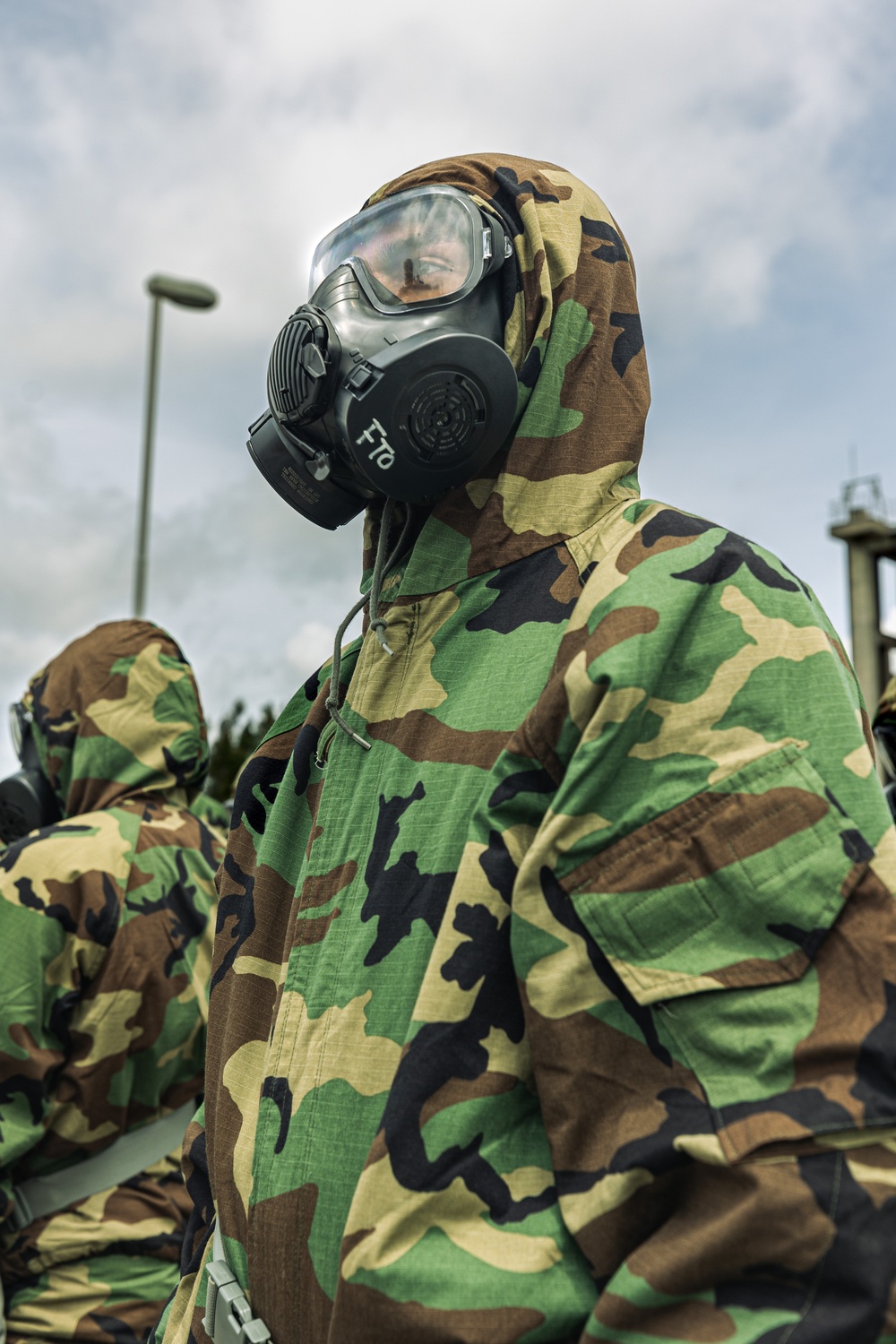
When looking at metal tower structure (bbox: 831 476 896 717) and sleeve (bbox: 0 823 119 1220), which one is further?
metal tower structure (bbox: 831 476 896 717)

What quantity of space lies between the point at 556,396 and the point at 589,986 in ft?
3.31

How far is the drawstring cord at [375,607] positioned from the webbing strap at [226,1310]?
2.73ft

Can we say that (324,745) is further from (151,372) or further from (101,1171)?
(151,372)

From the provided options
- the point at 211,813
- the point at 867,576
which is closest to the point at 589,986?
the point at 211,813

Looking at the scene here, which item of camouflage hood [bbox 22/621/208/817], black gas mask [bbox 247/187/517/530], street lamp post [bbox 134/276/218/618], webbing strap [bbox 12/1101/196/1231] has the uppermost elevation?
street lamp post [bbox 134/276/218/618]

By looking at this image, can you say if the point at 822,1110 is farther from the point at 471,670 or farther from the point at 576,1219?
the point at 471,670

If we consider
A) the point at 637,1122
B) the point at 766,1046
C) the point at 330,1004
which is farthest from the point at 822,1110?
the point at 330,1004

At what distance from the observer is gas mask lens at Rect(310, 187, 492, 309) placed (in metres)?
2.09

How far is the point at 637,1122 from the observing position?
4.74 feet

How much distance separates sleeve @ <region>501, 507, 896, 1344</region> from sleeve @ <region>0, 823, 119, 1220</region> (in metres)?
2.46

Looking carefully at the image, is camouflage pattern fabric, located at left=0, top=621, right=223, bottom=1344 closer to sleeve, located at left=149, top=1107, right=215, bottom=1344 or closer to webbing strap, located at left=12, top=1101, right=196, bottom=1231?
webbing strap, located at left=12, top=1101, right=196, bottom=1231

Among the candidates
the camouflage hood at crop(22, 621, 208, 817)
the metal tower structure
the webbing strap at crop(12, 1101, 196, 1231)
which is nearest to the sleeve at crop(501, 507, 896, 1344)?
the webbing strap at crop(12, 1101, 196, 1231)

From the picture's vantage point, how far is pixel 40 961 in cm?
360

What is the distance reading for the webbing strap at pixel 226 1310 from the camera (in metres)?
1.73
